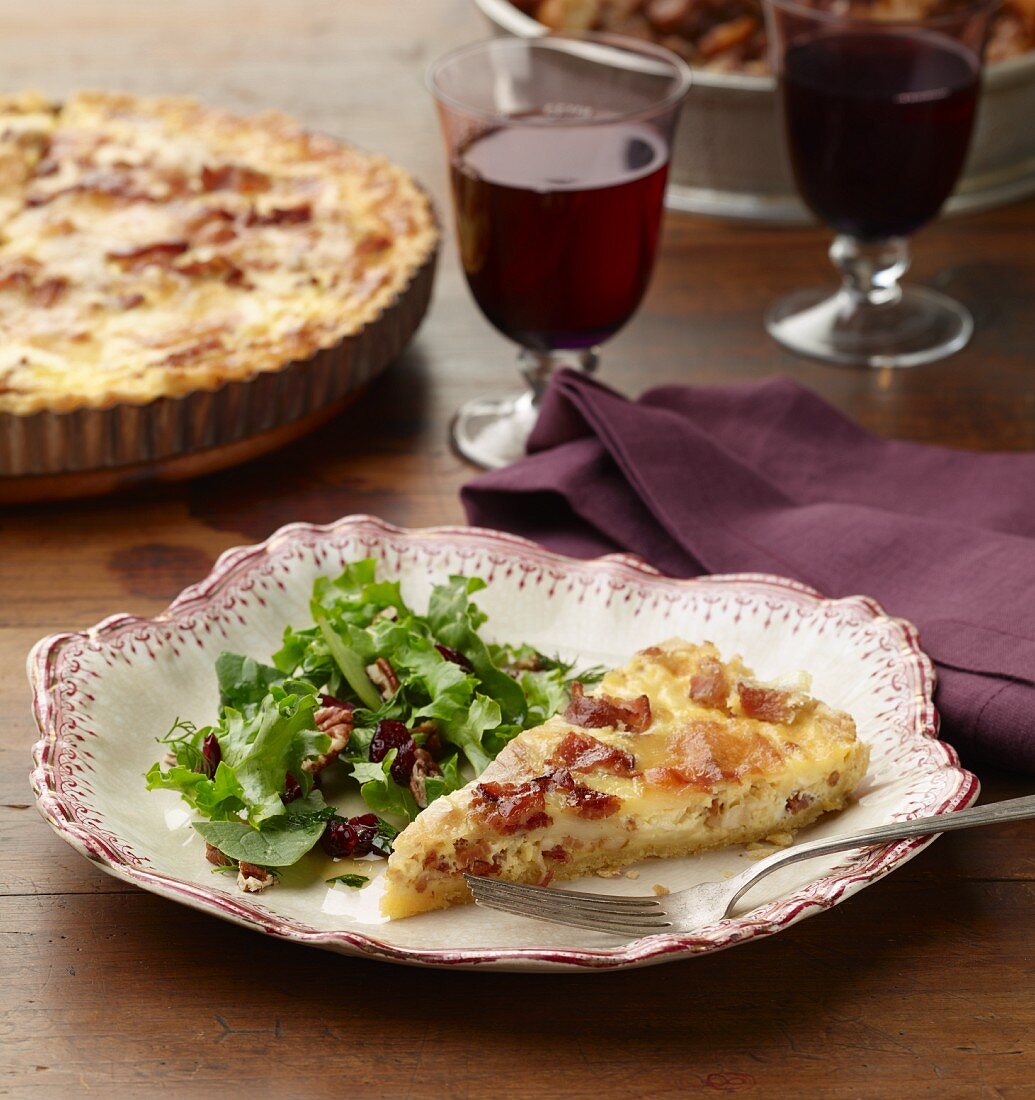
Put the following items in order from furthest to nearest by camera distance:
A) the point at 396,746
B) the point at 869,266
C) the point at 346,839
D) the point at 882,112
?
the point at 869,266 → the point at 882,112 → the point at 396,746 → the point at 346,839

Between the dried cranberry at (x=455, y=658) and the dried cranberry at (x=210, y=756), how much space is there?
0.31 meters

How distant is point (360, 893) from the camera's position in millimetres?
A: 1718

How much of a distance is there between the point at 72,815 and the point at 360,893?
0.32 meters

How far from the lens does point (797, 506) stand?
2.51 metres

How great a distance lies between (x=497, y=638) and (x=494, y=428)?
0.74m

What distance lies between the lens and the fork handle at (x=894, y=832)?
1.64m

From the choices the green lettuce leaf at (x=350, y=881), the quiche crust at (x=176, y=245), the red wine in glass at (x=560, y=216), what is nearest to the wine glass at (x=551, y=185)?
the red wine in glass at (x=560, y=216)

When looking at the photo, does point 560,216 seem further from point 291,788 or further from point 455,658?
point 291,788

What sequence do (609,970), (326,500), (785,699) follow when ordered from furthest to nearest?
(326,500) → (785,699) → (609,970)

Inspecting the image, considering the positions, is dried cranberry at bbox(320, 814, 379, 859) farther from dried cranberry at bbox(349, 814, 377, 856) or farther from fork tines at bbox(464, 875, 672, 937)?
fork tines at bbox(464, 875, 672, 937)

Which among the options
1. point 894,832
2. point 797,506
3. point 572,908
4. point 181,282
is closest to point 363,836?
point 572,908

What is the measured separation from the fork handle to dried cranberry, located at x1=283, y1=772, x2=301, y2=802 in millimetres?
511

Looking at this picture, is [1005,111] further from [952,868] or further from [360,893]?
[360,893]

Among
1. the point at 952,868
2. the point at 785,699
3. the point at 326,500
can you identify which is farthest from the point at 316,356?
the point at 952,868
